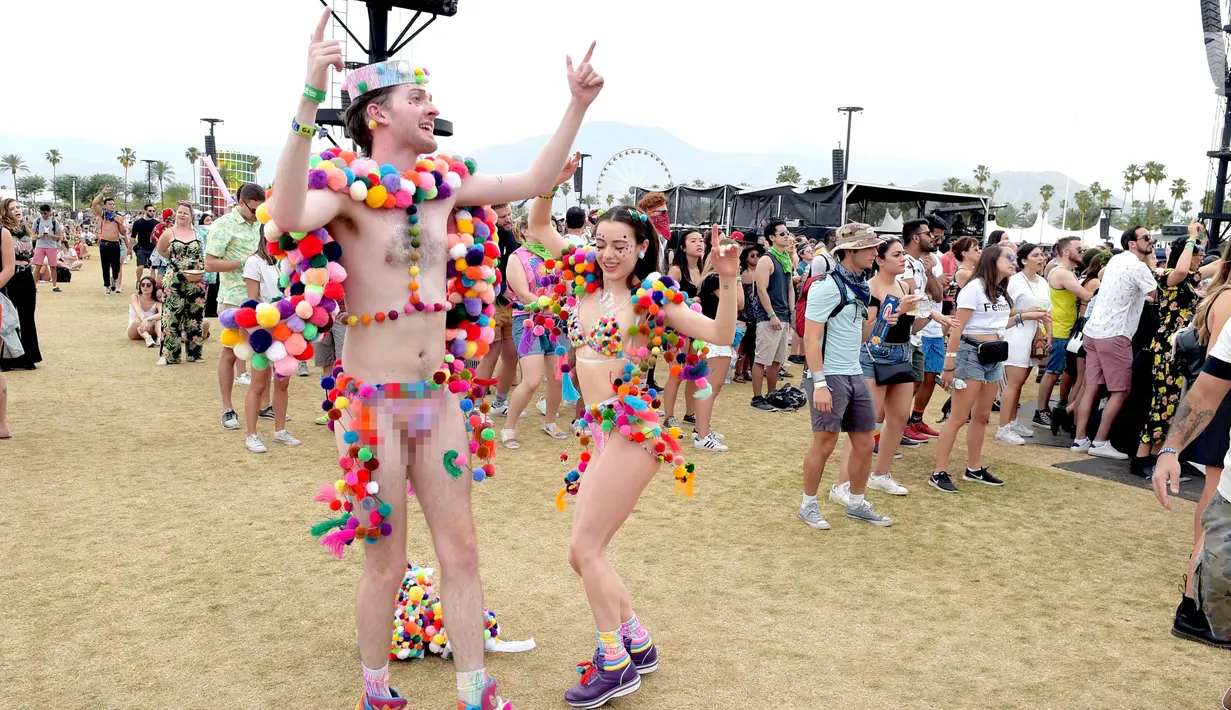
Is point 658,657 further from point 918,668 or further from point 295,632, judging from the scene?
point 295,632

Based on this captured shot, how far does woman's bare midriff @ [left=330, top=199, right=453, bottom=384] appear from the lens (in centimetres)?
271

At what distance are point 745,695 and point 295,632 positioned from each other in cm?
203

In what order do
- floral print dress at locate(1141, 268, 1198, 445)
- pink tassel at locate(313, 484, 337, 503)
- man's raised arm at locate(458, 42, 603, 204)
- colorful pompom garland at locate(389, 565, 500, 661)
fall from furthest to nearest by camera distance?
floral print dress at locate(1141, 268, 1198, 445)
colorful pompom garland at locate(389, 565, 500, 661)
man's raised arm at locate(458, 42, 603, 204)
pink tassel at locate(313, 484, 337, 503)

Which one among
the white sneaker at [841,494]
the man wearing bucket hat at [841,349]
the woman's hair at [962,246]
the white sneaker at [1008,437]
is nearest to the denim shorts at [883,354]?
the man wearing bucket hat at [841,349]

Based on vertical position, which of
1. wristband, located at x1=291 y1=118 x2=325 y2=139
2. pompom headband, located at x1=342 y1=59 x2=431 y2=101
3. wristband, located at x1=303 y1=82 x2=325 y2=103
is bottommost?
wristband, located at x1=291 y1=118 x2=325 y2=139

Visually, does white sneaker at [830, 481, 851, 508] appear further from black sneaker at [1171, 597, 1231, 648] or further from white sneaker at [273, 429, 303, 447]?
white sneaker at [273, 429, 303, 447]

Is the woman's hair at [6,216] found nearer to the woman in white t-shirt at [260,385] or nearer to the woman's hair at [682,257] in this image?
the woman in white t-shirt at [260,385]

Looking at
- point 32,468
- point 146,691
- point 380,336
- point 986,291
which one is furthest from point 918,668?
point 32,468

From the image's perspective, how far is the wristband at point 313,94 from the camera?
2.36 meters

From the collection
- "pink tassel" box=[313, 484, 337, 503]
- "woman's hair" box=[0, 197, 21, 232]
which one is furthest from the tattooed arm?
"woman's hair" box=[0, 197, 21, 232]

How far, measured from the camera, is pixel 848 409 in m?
5.35

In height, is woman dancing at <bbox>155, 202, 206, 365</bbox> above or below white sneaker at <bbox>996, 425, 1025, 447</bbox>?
above

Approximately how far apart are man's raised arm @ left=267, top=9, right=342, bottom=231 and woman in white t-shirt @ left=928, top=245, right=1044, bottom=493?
5.34 metres

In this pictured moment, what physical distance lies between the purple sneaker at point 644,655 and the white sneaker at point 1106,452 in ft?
19.6
